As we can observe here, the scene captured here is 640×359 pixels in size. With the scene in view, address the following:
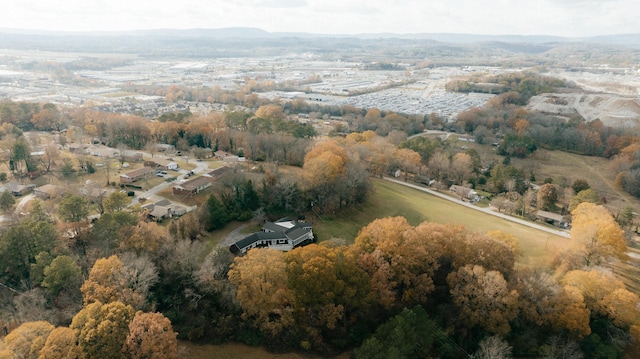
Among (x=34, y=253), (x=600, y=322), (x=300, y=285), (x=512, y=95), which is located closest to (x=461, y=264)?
(x=600, y=322)

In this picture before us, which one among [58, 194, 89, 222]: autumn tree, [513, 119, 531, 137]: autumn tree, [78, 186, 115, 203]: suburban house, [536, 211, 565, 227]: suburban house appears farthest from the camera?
[513, 119, 531, 137]: autumn tree

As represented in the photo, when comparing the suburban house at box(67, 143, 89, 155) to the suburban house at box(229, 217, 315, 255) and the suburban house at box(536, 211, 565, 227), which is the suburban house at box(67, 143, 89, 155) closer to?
the suburban house at box(229, 217, 315, 255)

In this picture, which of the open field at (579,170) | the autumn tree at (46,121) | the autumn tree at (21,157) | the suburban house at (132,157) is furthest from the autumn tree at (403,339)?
the autumn tree at (46,121)

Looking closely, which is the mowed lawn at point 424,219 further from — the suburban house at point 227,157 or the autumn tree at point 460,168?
the suburban house at point 227,157

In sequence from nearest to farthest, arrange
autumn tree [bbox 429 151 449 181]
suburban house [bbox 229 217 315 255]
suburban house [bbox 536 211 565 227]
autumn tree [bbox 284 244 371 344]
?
autumn tree [bbox 284 244 371 344], suburban house [bbox 229 217 315 255], suburban house [bbox 536 211 565 227], autumn tree [bbox 429 151 449 181]

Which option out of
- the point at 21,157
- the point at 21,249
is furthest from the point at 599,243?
the point at 21,157

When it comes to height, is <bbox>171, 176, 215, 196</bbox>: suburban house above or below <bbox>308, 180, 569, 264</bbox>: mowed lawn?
above

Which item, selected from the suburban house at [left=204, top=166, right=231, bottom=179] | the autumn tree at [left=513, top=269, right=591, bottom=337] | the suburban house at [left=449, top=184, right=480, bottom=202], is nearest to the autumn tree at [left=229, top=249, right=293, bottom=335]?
the autumn tree at [left=513, top=269, right=591, bottom=337]
